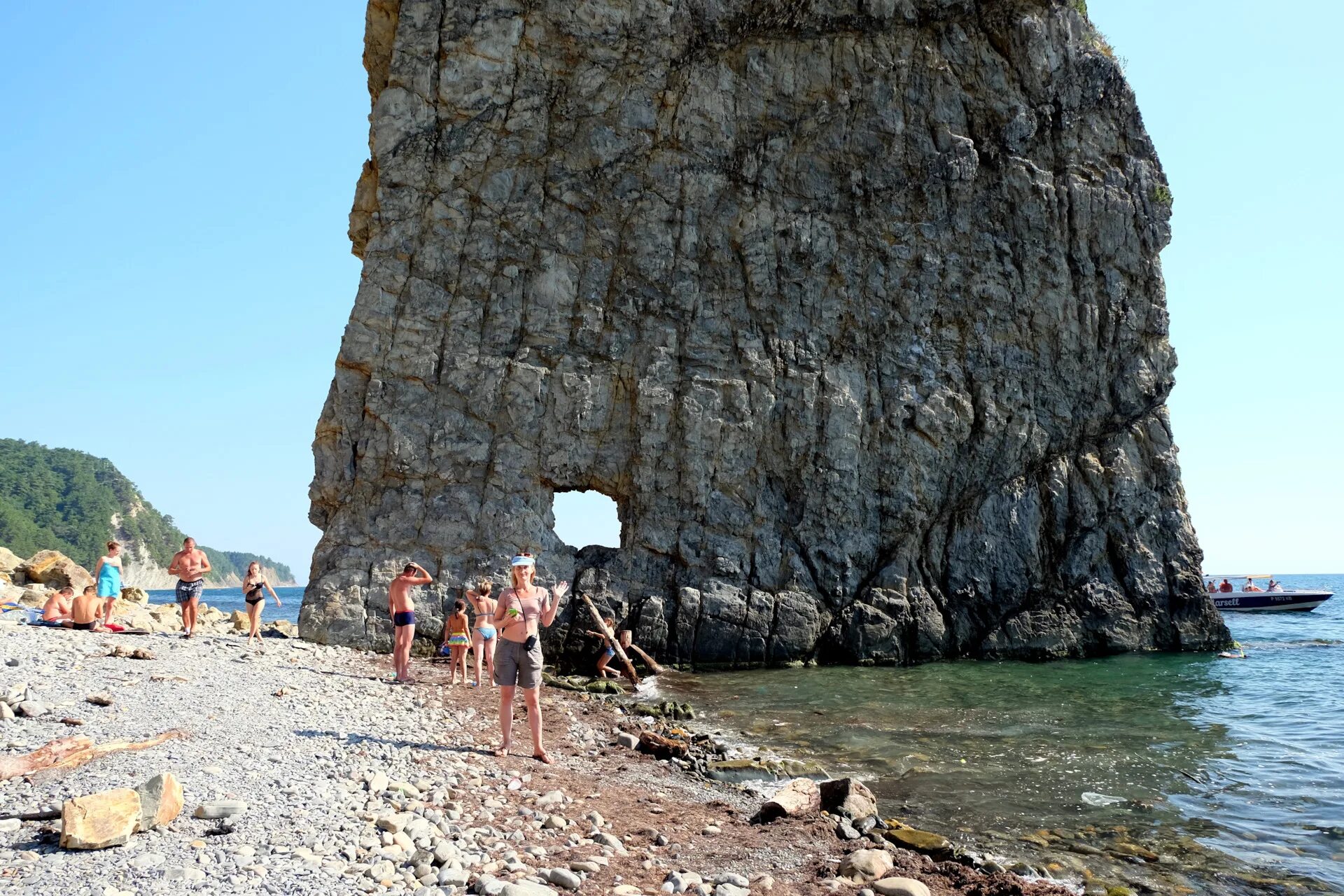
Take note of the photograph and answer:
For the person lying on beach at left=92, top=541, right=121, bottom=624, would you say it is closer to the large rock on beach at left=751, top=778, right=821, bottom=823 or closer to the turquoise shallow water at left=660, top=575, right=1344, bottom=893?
the turquoise shallow water at left=660, top=575, right=1344, bottom=893

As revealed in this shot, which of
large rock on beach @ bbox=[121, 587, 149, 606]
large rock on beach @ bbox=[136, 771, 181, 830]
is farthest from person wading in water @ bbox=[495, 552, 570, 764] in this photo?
large rock on beach @ bbox=[121, 587, 149, 606]

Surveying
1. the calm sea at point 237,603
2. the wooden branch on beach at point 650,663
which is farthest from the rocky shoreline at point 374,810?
the calm sea at point 237,603

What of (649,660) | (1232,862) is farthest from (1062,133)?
(1232,862)

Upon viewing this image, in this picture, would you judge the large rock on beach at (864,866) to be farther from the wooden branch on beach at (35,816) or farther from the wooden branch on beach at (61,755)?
the wooden branch on beach at (61,755)

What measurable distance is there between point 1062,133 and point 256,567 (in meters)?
24.5

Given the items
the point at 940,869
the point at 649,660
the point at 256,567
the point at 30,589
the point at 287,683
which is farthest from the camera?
the point at 30,589

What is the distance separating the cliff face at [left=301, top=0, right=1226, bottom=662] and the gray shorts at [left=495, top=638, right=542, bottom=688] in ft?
36.8

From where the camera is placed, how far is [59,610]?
51.2 ft

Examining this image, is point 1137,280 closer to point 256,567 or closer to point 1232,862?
point 1232,862

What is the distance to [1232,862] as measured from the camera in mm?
7609

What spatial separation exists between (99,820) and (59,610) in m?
13.5

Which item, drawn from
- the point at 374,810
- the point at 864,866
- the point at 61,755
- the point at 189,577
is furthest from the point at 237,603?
the point at 864,866

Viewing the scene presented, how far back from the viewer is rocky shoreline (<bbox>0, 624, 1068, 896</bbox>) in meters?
5.05

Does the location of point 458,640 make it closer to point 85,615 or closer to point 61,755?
point 85,615
